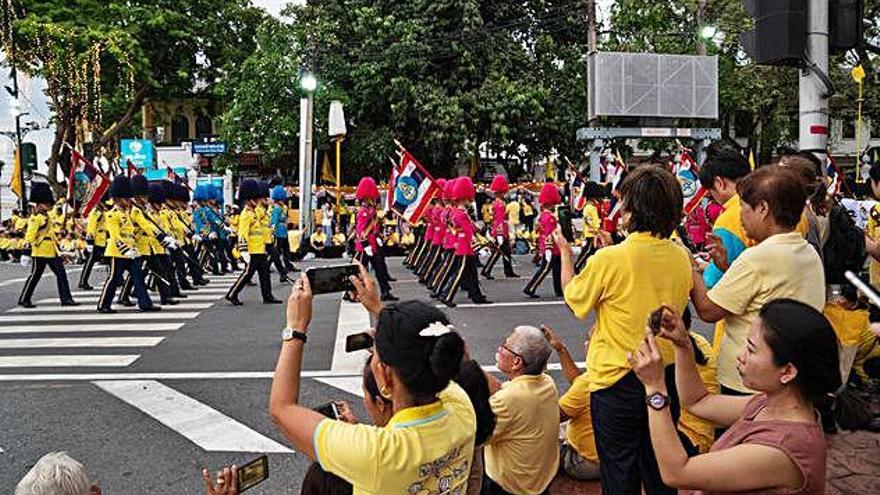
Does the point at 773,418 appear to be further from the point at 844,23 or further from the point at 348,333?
the point at 348,333

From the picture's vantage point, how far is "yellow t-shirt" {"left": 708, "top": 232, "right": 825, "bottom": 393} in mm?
3320

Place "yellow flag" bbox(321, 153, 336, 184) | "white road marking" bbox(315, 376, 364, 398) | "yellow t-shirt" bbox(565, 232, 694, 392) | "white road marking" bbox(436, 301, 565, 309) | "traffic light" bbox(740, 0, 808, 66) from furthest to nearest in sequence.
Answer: "yellow flag" bbox(321, 153, 336, 184) < "white road marking" bbox(436, 301, 565, 309) < "white road marking" bbox(315, 376, 364, 398) < "traffic light" bbox(740, 0, 808, 66) < "yellow t-shirt" bbox(565, 232, 694, 392)

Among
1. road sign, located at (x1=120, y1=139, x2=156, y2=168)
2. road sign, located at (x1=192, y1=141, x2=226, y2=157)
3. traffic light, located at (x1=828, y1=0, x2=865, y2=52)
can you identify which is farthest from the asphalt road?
road sign, located at (x1=192, y1=141, x2=226, y2=157)

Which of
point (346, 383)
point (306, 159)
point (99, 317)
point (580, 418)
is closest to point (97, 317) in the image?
point (99, 317)

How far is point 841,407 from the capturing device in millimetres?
3588

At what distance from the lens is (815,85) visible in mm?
6430

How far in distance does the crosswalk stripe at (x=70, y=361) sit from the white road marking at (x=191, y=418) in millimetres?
945

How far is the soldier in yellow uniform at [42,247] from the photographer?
12.9 meters

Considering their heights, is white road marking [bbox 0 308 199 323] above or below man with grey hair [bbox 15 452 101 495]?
below

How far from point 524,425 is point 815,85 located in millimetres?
4213

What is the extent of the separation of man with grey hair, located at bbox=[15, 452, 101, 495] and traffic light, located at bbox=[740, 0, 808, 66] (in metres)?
5.82

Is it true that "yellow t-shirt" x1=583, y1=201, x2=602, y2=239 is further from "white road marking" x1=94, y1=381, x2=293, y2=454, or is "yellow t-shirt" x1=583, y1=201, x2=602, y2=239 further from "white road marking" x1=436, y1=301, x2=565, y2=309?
"white road marking" x1=94, y1=381, x2=293, y2=454

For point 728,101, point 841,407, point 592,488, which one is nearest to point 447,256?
point 592,488

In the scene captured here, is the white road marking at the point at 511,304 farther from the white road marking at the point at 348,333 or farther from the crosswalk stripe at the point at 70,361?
the crosswalk stripe at the point at 70,361
